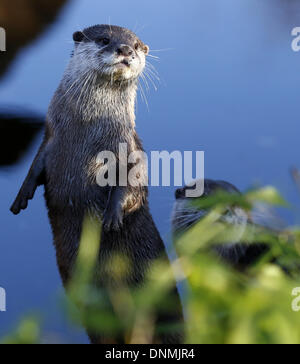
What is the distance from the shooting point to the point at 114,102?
112 inches

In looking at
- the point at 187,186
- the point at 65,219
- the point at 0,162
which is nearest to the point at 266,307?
the point at 65,219

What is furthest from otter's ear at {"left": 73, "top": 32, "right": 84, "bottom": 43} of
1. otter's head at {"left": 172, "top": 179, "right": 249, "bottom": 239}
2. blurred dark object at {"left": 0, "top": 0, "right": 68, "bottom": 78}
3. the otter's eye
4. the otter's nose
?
blurred dark object at {"left": 0, "top": 0, "right": 68, "bottom": 78}

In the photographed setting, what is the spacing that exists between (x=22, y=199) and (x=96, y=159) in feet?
1.13

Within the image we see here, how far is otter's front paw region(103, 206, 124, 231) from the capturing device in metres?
2.73

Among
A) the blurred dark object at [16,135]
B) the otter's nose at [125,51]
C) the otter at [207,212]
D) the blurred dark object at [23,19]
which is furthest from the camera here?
the blurred dark object at [23,19]

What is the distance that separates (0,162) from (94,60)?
26.0 inches

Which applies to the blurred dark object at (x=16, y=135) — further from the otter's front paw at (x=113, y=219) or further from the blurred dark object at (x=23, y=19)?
the otter's front paw at (x=113, y=219)

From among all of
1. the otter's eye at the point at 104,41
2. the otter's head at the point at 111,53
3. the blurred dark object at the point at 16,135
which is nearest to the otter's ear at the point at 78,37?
the otter's head at the point at 111,53

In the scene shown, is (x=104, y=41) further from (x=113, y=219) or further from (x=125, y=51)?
(x=113, y=219)

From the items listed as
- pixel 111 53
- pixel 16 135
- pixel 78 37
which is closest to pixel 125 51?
pixel 111 53

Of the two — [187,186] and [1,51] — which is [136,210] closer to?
[187,186]

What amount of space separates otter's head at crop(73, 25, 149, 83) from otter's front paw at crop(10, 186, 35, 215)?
0.49 m

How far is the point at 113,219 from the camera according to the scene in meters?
2.73

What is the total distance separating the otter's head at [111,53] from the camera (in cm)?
272
